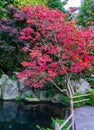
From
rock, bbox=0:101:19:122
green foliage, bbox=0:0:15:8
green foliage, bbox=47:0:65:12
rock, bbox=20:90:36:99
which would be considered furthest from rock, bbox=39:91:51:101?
green foliage, bbox=47:0:65:12

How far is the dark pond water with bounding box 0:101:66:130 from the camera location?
410 inches

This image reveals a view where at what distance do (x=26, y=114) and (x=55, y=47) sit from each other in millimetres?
3362

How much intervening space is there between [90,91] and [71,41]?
3076mm

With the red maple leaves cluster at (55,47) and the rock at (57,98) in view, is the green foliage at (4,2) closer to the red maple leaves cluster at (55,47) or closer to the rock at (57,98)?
the red maple leaves cluster at (55,47)

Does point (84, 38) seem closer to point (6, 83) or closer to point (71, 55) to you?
point (71, 55)

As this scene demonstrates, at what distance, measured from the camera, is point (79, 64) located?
10672 millimetres

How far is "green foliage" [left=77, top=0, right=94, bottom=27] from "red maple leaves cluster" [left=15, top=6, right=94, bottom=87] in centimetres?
917

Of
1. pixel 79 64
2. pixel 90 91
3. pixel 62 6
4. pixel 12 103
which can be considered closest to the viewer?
pixel 79 64

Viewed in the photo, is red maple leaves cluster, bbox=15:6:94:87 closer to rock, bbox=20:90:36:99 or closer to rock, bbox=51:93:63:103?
rock, bbox=51:93:63:103

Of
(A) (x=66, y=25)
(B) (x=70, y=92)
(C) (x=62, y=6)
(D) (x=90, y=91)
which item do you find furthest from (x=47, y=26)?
(C) (x=62, y=6)

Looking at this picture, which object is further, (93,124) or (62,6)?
(62,6)

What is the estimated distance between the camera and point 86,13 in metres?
20.6

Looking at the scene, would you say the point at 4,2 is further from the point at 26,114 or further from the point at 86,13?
the point at 86,13

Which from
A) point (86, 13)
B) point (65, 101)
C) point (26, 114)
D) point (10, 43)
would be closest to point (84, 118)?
point (65, 101)
